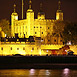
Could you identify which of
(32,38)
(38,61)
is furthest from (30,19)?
(38,61)

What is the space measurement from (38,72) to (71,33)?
135 ft

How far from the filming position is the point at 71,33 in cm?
12262

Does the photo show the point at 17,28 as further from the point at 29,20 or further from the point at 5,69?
the point at 5,69

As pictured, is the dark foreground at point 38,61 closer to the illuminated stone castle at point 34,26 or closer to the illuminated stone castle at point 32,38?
the illuminated stone castle at point 32,38

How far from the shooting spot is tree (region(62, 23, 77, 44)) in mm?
121688

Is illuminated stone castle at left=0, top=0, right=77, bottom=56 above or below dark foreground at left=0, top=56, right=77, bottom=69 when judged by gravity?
above

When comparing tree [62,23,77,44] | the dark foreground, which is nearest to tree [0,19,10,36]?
tree [62,23,77,44]

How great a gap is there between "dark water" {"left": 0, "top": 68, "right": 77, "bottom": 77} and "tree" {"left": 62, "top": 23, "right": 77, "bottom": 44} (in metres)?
36.2

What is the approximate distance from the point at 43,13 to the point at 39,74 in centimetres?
7838

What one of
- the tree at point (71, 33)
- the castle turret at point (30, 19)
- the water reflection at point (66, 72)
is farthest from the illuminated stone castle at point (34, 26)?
the water reflection at point (66, 72)

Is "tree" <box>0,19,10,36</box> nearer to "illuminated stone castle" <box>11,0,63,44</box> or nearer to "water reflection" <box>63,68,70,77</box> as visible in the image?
"illuminated stone castle" <box>11,0,63,44</box>

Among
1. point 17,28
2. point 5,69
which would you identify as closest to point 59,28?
point 17,28

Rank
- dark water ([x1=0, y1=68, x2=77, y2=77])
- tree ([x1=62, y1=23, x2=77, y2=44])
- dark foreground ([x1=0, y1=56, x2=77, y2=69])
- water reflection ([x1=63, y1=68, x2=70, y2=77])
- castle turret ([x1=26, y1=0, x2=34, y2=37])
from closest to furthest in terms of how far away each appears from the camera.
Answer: dark water ([x1=0, y1=68, x2=77, y2=77]) → water reflection ([x1=63, y1=68, x2=70, y2=77]) → dark foreground ([x1=0, y1=56, x2=77, y2=69]) → tree ([x1=62, y1=23, x2=77, y2=44]) → castle turret ([x1=26, y1=0, x2=34, y2=37])

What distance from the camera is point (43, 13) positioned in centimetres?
15762
